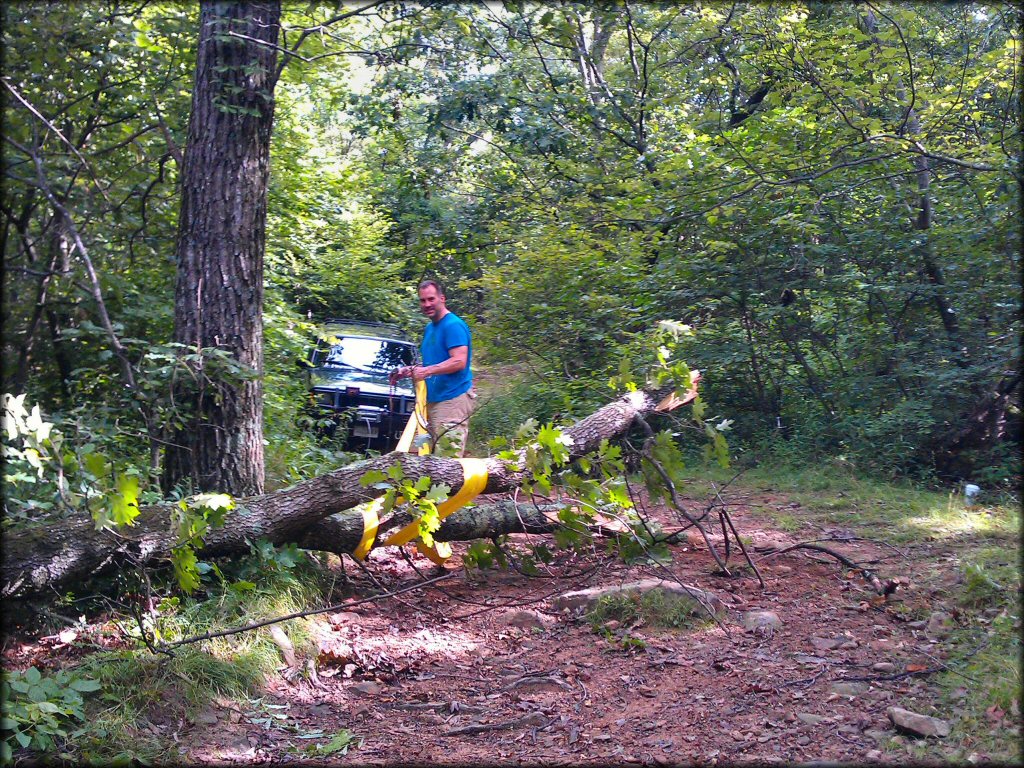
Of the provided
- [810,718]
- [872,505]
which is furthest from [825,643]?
[872,505]

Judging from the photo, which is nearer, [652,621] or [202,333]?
[652,621]

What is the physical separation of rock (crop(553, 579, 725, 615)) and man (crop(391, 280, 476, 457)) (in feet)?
5.36

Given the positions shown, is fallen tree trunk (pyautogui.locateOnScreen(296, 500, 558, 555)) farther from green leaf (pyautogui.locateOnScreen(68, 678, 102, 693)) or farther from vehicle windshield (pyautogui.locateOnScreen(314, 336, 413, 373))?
vehicle windshield (pyautogui.locateOnScreen(314, 336, 413, 373))

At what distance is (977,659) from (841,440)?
5749mm

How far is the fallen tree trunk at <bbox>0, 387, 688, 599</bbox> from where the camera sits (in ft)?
14.1

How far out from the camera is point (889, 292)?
30.7 ft

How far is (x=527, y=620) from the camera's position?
17.9ft

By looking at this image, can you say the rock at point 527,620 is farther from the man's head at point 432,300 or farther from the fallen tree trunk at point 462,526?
the man's head at point 432,300

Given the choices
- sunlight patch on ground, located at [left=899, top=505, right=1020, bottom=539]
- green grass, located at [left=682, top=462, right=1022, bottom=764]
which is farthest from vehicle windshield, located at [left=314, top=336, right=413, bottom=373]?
sunlight patch on ground, located at [left=899, top=505, right=1020, bottom=539]

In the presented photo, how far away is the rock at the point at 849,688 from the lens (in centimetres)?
407

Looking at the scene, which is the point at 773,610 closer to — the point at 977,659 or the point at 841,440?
the point at 977,659

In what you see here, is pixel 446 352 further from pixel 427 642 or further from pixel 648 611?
pixel 648 611

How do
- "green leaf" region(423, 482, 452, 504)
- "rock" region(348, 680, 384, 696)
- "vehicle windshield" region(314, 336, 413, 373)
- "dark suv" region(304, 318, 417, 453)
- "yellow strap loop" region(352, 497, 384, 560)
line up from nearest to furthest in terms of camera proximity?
"rock" region(348, 680, 384, 696), "green leaf" region(423, 482, 452, 504), "yellow strap loop" region(352, 497, 384, 560), "dark suv" region(304, 318, 417, 453), "vehicle windshield" region(314, 336, 413, 373)

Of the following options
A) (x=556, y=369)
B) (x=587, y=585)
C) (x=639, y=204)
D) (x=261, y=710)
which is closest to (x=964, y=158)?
(x=639, y=204)
